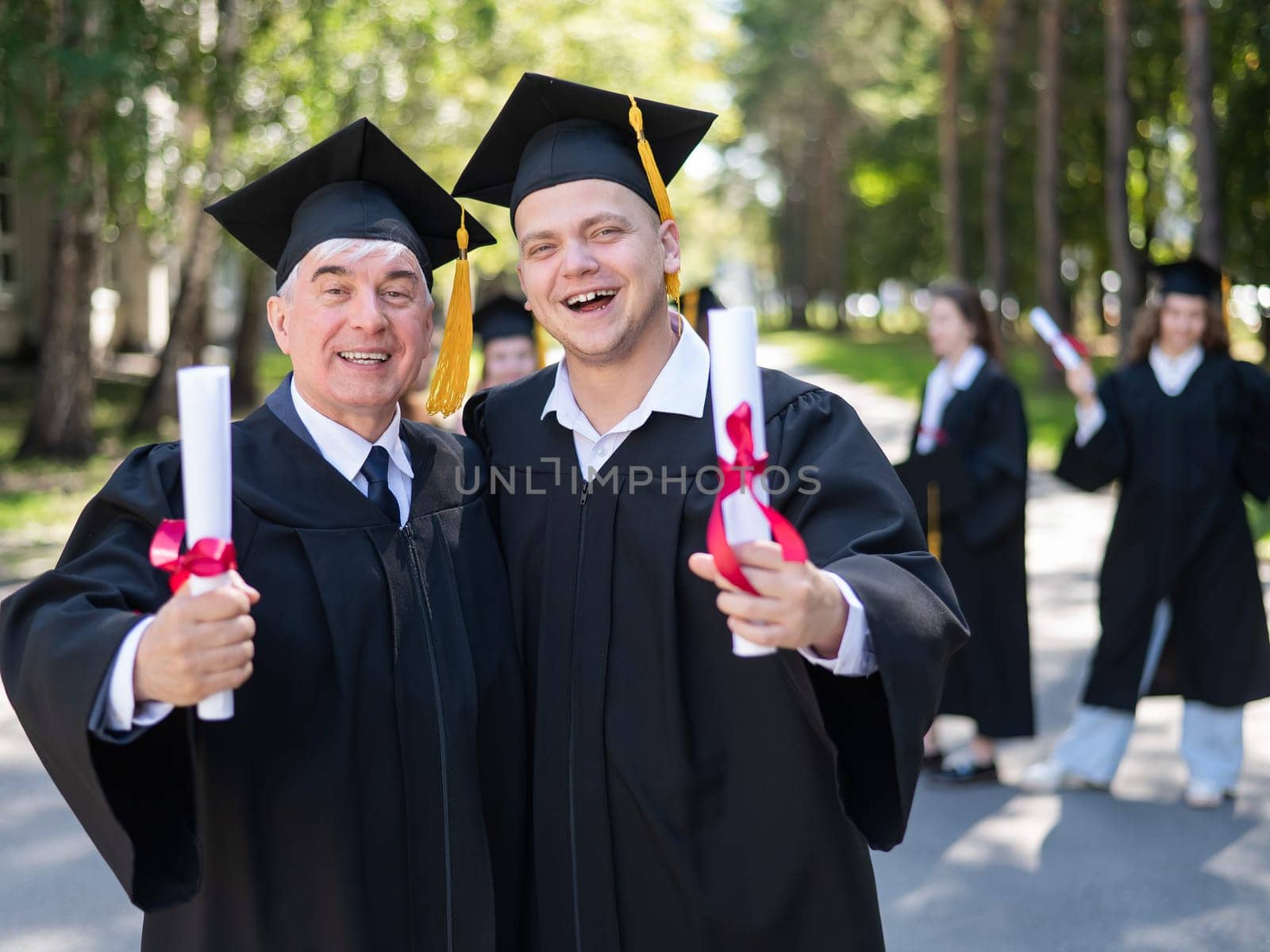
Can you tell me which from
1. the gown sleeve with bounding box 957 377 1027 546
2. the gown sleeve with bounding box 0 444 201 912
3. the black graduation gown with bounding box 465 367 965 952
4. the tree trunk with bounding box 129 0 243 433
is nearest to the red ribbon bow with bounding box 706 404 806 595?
the black graduation gown with bounding box 465 367 965 952

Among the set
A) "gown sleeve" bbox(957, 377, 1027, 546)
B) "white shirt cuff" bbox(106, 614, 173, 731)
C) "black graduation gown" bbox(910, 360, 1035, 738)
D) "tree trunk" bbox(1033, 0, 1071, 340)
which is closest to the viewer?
"white shirt cuff" bbox(106, 614, 173, 731)

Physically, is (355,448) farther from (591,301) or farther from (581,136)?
(581,136)

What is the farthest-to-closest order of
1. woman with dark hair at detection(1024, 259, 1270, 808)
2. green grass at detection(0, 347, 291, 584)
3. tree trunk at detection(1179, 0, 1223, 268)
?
tree trunk at detection(1179, 0, 1223, 268) → green grass at detection(0, 347, 291, 584) → woman with dark hair at detection(1024, 259, 1270, 808)

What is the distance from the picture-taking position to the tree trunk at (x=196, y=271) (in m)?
13.1

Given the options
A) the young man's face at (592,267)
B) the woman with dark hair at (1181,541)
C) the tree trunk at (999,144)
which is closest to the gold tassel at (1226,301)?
the woman with dark hair at (1181,541)

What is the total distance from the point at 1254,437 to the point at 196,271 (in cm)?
1195

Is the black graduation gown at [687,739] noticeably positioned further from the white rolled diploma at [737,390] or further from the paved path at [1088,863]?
the paved path at [1088,863]

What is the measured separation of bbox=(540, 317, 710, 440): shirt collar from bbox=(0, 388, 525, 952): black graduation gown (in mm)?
383

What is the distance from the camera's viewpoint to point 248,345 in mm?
19234

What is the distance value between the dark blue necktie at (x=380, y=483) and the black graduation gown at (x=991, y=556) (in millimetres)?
4057

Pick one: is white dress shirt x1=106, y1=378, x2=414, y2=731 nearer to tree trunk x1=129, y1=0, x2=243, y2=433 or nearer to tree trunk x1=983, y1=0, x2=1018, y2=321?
tree trunk x1=129, y1=0, x2=243, y2=433

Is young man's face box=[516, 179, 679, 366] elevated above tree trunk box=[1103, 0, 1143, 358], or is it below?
below

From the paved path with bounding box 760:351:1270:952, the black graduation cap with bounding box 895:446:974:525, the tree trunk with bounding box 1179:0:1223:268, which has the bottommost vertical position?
the paved path with bounding box 760:351:1270:952

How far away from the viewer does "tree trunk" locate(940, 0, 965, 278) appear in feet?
81.8
